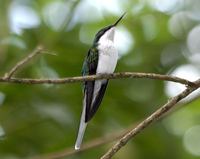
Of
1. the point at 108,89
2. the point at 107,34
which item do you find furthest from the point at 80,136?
the point at 108,89

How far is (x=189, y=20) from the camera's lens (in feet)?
18.4

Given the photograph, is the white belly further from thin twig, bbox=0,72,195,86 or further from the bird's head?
thin twig, bbox=0,72,195,86

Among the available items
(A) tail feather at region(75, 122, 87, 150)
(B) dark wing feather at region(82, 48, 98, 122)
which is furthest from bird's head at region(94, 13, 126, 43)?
(A) tail feather at region(75, 122, 87, 150)

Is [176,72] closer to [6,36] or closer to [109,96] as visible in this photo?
[109,96]

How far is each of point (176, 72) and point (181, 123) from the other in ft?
2.15

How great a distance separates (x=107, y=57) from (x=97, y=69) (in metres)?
0.09

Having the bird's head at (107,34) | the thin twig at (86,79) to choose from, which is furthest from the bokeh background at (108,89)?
the thin twig at (86,79)

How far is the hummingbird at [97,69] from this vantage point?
9.12 feet

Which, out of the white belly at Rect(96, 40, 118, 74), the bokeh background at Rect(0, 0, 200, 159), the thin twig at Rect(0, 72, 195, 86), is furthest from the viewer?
the bokeh background at Rect(0, 0, 200, 159)

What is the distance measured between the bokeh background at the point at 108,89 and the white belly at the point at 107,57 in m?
1.33

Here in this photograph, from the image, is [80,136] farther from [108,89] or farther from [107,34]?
[108,89]

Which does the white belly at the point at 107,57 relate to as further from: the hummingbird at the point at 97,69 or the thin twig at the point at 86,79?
the thin twig at the point at 86,79

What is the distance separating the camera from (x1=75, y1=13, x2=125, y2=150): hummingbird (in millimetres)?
2779

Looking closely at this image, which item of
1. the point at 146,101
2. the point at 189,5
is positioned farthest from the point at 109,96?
the point at 189,5
